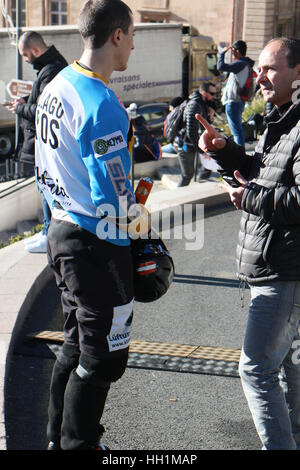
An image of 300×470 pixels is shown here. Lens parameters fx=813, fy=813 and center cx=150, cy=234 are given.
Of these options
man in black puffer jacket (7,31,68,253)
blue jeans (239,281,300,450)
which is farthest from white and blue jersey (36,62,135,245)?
man in black puffer jacket (7,31,68,253)

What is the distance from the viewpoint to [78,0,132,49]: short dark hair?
3525 mm

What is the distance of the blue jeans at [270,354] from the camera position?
3.64 meters

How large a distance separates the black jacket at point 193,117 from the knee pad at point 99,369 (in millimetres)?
7121

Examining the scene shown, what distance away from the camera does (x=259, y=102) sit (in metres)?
17.9

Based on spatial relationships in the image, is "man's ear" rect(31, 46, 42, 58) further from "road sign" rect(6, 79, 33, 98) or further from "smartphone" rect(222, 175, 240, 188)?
"smartphone" rect(222, 175, 240, 188)

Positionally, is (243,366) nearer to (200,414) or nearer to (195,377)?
(200,414)

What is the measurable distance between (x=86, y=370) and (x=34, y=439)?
0.82 m

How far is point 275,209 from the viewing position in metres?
3.56

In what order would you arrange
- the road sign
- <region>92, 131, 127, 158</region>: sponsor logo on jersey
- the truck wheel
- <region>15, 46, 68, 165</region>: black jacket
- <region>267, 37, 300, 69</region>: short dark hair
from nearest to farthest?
<region>92, 131, 127, 158</region>: sponsor logo on jersey
<region>267, 37, 300, 69</region>: short dark hair
<region>15, 46, 68, 165</region>: black jacket
the road sign
the truck wheel

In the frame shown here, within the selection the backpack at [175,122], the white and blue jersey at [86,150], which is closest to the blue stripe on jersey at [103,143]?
the white and blue jersey at [86,150]

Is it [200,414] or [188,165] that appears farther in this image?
[188,165]

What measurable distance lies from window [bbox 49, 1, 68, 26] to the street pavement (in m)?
32.3

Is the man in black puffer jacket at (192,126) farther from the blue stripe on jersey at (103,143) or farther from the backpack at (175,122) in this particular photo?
the blue stripe on jersey at (103,143)

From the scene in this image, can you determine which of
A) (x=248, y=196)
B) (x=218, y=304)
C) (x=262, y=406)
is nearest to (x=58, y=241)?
(x=248, y=196)
